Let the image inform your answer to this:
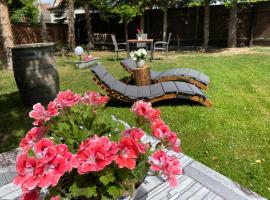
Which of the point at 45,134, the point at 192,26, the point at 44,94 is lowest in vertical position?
the point at 44,94

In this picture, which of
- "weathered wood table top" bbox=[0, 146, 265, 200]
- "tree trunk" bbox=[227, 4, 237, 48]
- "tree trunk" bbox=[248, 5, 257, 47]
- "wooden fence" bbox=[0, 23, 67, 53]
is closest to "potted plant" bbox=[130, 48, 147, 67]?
"weathered wood table top" bbox=[0, 146, 265, 200]

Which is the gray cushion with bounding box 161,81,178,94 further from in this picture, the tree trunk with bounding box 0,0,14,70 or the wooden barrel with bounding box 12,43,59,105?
the tree trunk with bounding box 0,0,14,70

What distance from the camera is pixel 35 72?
16.9 feet

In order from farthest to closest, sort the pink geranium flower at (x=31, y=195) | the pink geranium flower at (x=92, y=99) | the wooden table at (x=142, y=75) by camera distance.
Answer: the wooden table at (x=142, y=75) < the pink geranium flower at (x=92, y=99) < the pink geranium flower at (x=31, y=195)

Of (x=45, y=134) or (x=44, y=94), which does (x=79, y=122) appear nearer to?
(x=45, y=134)

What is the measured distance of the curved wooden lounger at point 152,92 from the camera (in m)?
5.04

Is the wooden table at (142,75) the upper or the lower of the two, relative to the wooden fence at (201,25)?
lower

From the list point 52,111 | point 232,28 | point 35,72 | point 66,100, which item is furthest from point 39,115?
point 232,28

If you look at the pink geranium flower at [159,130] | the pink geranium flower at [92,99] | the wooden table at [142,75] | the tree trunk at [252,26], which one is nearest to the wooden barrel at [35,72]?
the wooden table at [142,75]

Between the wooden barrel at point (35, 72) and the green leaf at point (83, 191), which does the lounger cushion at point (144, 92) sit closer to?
the wooden barrel at point (35, 72)

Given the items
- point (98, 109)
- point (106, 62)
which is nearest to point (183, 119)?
point (98, 109)

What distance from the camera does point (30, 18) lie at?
25.8m

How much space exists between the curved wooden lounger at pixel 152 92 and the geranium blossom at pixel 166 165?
11.9 feet

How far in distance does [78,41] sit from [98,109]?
18568mm
